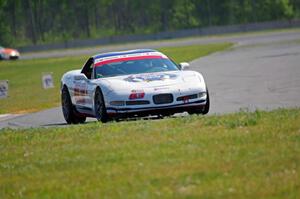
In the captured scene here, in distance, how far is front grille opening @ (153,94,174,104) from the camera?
15914 mm

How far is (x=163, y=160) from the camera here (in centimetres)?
945

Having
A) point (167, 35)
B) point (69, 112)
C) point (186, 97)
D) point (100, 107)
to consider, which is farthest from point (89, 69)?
point (167, 35)

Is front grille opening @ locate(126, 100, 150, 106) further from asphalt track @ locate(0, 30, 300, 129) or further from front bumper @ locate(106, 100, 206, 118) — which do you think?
asphalt track @ locate(0, 30, 300, 129)

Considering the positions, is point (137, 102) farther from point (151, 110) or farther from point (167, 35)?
point (167, 35)

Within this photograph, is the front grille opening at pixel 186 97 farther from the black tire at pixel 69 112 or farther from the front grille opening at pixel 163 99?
the black tire at pixel 69 112

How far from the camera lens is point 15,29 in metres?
125

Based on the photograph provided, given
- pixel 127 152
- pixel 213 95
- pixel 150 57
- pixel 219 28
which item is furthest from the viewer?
pixel 219 28

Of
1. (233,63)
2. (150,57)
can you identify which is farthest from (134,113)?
(233,63)

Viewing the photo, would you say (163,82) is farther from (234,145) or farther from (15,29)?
(15,29)

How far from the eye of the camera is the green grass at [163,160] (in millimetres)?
8039

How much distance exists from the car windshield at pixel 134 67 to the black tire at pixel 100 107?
71cm

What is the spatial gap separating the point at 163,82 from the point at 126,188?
315 inches

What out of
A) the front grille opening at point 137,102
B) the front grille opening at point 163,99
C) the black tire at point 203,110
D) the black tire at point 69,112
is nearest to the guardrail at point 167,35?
the black tire at point 69,112

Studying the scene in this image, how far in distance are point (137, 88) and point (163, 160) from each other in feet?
21.8
